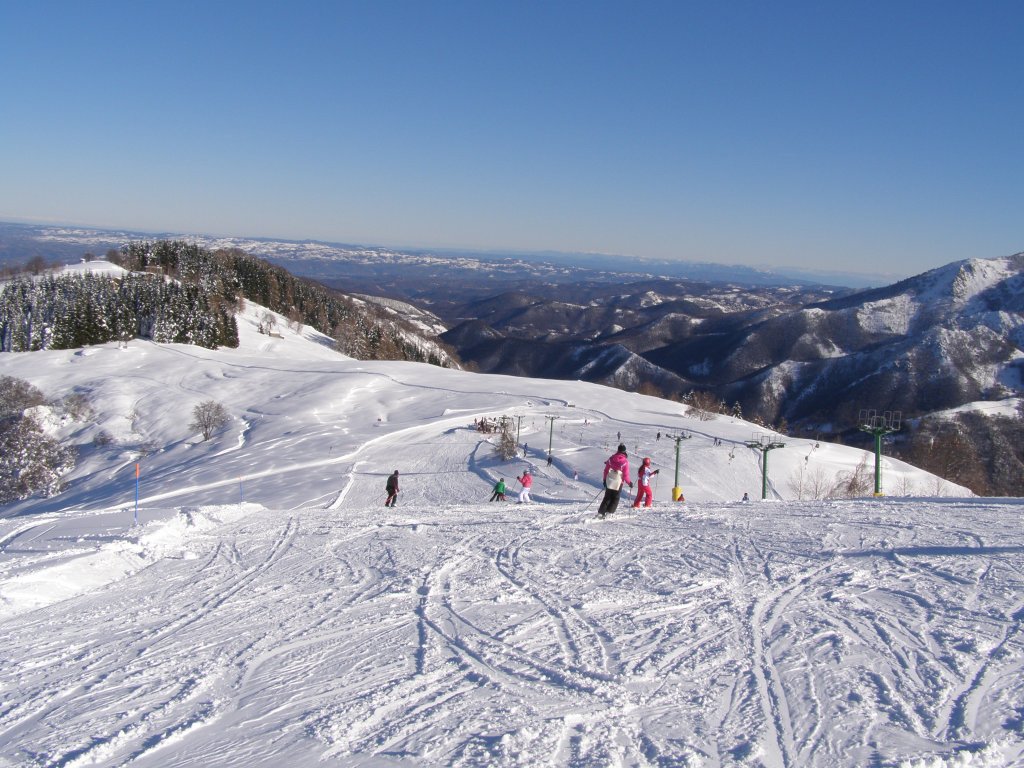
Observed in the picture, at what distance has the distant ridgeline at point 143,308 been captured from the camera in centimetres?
6850

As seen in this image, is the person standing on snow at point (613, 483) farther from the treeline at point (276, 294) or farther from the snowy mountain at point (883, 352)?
the snowy mountain at point (883, 352)

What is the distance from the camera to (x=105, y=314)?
7000cm

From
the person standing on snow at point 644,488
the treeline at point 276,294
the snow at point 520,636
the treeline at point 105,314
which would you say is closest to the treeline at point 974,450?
the person standing on snow at point 644,488

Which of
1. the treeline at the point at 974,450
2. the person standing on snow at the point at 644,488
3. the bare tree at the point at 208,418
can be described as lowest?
the treeline at the point at 974,450

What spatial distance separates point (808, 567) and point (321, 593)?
6102mm

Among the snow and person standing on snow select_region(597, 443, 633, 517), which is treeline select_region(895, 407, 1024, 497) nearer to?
person standing on snow select_region(597, 443, 633, 517)

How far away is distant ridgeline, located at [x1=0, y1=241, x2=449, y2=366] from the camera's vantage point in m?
68.5

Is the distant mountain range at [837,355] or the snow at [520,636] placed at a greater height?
the snow at [520,636]

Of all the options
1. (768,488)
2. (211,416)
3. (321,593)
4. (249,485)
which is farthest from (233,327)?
(321,593)

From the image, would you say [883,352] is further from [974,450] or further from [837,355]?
[974,450]

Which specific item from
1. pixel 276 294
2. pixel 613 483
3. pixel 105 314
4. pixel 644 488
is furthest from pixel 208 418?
pixel 276 294

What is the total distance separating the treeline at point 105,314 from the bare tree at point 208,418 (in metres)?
30.0

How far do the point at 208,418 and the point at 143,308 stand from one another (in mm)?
37175

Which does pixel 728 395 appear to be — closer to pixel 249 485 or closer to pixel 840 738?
pixel 249 485
